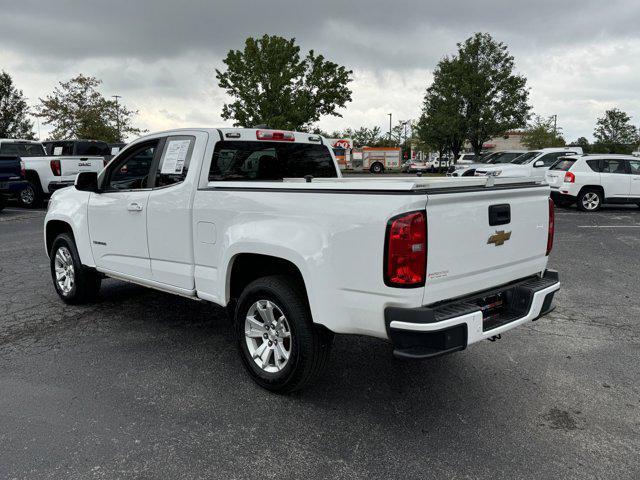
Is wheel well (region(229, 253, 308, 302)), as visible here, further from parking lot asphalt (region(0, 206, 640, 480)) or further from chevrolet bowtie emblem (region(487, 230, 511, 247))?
chevrolet bowtie emblem (region(487, 230, 511, 247))

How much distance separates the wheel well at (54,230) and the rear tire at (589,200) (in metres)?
13.7

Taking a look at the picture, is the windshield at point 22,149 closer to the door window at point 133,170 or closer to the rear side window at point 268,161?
the door window at point 133,170

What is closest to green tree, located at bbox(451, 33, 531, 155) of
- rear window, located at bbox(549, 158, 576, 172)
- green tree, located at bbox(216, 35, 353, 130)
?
green tree, located at bbox(216, 35, 353, 130)

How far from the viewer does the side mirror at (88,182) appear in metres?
5.04

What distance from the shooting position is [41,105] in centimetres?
4275

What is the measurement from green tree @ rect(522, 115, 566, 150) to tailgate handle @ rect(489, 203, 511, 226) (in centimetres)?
6248

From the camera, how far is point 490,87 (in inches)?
1340

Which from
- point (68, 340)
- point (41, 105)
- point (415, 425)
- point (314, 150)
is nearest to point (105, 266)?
point (68, 340)

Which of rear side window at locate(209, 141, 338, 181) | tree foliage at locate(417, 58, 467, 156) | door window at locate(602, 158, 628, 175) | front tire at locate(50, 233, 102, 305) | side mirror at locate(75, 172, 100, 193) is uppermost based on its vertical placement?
tree foliage at locate(417, 58, 467, 156)

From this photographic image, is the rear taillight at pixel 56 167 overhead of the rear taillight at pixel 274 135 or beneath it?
beneath

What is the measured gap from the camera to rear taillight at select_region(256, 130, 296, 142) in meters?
4.50

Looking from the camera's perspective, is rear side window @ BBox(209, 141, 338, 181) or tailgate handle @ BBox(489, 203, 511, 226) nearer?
tailgate handle @ BBox(489, 203, 511, 226)

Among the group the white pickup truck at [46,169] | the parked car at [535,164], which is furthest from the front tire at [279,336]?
the parked car at [535,164]

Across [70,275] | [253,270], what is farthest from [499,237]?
[70,275]
